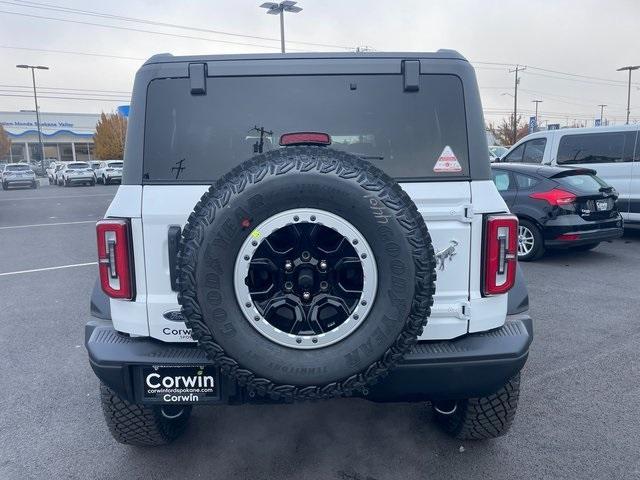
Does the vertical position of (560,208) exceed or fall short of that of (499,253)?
it falls short

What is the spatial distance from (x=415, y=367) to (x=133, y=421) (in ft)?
5.28

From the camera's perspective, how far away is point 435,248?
8.31 feet

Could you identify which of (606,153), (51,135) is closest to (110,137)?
(51,135)

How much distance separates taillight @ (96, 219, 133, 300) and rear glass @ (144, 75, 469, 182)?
493 millimetres

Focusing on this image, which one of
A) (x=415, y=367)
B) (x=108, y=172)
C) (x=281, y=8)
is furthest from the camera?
(x=108, y=172)

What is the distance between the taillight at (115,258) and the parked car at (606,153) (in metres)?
9.38

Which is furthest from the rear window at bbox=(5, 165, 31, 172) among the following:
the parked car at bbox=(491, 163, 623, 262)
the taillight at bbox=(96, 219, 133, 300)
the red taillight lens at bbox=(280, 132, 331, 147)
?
the red taillight lens at bbox=(280, 132, 331, 147)

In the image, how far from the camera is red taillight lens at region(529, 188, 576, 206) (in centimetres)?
779

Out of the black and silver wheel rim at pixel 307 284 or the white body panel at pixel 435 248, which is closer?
the black and silver wheel rim at pixel 307 284

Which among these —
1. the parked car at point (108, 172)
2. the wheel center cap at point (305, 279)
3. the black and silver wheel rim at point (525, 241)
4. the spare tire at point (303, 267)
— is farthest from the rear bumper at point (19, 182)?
the wheel center cap at point (305, 279)

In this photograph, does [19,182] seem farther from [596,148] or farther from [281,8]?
[596,148]

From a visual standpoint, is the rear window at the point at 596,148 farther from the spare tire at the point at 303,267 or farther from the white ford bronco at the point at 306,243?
the spare tire at the point at 303,267

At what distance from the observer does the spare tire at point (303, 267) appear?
212 centimetres

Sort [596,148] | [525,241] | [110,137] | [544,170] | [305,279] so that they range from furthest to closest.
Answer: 1. [110,137]
2. [596,148]
3. [525,241]
4. [544,170]
5. [305,279]
